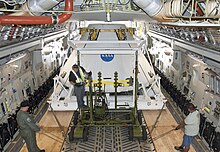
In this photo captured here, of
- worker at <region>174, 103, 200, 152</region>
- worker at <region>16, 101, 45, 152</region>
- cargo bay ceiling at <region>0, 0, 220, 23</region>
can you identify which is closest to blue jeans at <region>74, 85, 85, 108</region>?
worker at <region>16, 101, 45, 152</region>

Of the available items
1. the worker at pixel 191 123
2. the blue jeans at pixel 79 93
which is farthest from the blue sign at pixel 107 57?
the worker at pixel 191 123

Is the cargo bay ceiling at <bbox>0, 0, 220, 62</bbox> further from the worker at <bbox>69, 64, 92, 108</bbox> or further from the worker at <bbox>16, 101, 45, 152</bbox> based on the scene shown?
the worker at <bbox>16, 101, 45, 152</bbox>

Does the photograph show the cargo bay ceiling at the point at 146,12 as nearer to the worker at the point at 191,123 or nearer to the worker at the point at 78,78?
the worker at the point at 78,78

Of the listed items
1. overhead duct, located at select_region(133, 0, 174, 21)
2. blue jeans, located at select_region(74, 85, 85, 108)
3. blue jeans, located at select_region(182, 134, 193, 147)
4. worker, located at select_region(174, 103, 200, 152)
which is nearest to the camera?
overhead duct, located at select_region(133, 0, 174, 21)

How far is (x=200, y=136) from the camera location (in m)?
8.01

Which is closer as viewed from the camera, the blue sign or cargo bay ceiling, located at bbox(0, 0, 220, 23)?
cargo bay ceiling, located at bbox(0, 0, 220, 23)

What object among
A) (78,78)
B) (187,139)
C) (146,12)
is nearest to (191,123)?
(187,139)

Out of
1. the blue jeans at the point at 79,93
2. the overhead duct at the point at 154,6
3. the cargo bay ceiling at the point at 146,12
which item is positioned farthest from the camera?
the blue jeans at the point at 79,93

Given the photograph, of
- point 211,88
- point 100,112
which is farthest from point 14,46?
point 211,88

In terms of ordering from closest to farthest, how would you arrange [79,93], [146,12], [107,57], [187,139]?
[146,12]
[187,139]
[79,93]
[107,57]

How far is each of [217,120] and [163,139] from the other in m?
1.72

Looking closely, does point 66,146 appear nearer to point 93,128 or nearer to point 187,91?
point 93,128

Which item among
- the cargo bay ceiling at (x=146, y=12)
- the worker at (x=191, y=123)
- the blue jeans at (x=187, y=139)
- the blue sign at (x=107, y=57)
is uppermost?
the cargo bay ceiling at (x=146, y=12)

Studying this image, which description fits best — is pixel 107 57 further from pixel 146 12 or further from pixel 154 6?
pixel 154 6
